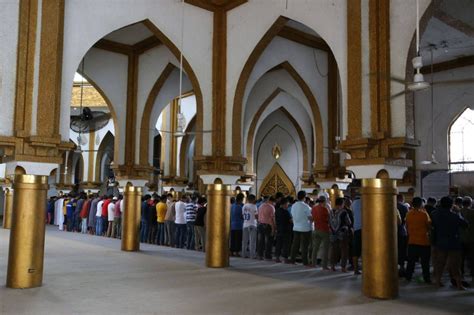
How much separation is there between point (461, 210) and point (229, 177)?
3.50 metres

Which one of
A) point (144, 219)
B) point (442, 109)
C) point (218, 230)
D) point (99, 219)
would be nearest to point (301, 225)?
point (218, 230)

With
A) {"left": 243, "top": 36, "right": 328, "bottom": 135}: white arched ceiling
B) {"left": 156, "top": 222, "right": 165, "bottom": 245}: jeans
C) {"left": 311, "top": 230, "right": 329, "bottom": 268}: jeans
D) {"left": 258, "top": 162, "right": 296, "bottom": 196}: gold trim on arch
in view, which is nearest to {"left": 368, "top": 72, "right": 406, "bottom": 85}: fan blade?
{"left": 311, "top": 230, "right": 329, "bottom": 268}: jeans

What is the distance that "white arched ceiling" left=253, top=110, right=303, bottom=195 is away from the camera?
16.9 metres

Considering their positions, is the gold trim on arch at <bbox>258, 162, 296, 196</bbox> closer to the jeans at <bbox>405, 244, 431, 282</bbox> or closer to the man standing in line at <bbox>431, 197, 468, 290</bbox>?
the jeans at <bbox>405, 244, 431, 282</bbox>

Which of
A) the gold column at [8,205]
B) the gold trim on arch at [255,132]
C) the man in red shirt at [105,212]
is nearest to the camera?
the gold trim on arch at [255,132]

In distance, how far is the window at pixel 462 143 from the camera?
11523mm

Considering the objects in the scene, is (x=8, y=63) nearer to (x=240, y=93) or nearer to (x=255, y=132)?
(x=240, y=93)

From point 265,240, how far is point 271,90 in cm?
488

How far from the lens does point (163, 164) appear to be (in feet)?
52.9

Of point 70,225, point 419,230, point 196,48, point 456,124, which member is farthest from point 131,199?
point 456,124

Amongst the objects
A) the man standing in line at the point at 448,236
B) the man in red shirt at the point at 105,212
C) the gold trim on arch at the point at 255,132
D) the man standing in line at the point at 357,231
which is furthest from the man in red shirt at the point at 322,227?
the man in red shirt at the point at 105,212

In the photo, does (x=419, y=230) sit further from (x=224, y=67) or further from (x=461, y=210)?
(x=224, y=67)

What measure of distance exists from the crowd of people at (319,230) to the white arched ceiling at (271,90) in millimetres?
3349

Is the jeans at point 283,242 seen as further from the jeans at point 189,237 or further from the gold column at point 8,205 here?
the gold column at point 8,205
